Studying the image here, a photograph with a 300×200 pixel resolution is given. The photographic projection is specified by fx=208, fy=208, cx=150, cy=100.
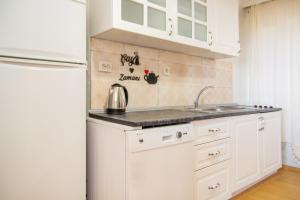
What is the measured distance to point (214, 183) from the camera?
174 cm

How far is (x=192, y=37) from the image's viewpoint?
1967 mm

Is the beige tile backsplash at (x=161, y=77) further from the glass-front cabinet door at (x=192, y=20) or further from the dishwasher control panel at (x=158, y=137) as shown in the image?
the dishwasher control panel at (x=158, y=137)

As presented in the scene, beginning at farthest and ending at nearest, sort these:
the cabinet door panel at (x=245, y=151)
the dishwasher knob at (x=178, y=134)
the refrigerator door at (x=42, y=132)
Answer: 1. the cabinet door panel at (x=245, y=151)
2. the dishwasher knob at (x=178, y=134)
3. the refrigerator door at (x=42, y=132)

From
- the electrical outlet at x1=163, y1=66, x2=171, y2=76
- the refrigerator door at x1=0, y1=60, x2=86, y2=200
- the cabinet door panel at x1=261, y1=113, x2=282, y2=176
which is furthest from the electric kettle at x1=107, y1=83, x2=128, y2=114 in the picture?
the cabinet door panel at x1=261, y1=113, x2=282, y2=176

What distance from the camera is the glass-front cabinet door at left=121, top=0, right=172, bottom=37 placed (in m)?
1.51

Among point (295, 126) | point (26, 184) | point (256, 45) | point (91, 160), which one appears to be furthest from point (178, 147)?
point (256, 45)

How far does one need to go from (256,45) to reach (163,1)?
6.14ft

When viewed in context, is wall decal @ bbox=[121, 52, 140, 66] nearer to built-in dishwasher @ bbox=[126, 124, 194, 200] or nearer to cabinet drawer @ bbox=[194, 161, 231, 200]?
built-in dishwasher @ bbox=[126, 124, 194, 200]

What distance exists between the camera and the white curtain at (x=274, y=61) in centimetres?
264

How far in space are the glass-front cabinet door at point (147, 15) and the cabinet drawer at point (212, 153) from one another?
987 millimetres

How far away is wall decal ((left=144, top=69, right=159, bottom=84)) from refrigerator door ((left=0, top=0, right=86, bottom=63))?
80 cm

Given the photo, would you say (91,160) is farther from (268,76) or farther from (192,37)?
(268,76)

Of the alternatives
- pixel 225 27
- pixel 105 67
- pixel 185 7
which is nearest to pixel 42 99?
pixel 105 67

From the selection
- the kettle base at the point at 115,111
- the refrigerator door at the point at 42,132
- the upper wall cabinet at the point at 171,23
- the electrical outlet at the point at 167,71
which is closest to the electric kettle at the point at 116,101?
the kettle base at the point at 115,111
